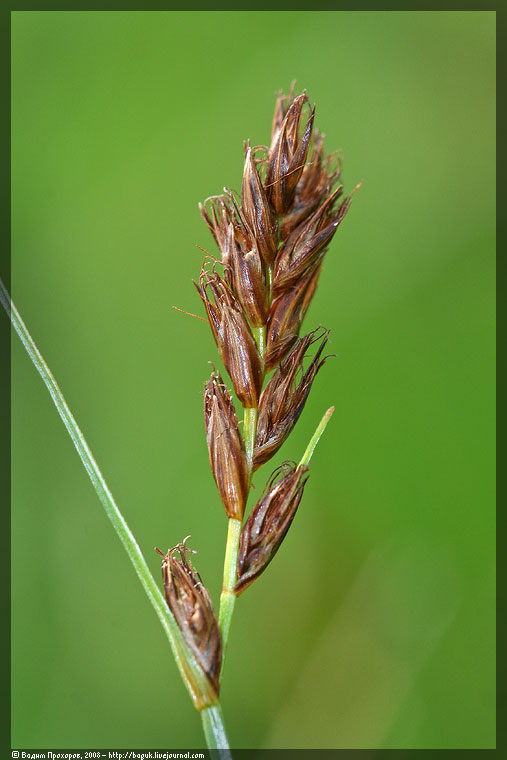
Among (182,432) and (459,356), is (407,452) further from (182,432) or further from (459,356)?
(182,432)

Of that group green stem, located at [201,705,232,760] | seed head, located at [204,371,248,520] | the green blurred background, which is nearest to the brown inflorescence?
seed head, located at [204,371,248,520]

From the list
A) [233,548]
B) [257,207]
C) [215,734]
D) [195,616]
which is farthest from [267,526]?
[257,207]

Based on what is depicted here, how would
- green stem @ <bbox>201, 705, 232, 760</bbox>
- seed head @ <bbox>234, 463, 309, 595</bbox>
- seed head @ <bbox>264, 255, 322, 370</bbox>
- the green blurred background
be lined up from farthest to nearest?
the green blurred background < seed head @ <bbox>264, 255, 322, 370</bbox> < seed head @ <bbox>234, 463, 309, 595</bbox> < green stem @ <bbox>201, 705, 232, 760</bbox>

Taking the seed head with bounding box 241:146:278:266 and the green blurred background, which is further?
the green blurred background

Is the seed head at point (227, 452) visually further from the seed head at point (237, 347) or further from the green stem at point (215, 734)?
the green stem at point (215, 734)

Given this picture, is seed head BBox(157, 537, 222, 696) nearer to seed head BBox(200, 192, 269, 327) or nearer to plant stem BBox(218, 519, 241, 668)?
plant stem BBox(218, 519, 241, 668)

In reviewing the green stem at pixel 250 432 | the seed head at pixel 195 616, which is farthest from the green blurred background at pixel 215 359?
the seed head at pixel 195 616

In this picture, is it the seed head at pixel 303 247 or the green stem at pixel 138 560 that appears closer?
the green stem at pixel 138 560

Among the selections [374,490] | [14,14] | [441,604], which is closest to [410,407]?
[374,490]
